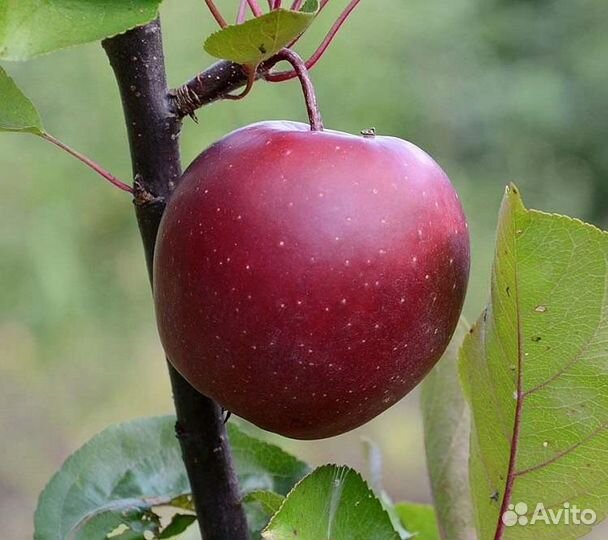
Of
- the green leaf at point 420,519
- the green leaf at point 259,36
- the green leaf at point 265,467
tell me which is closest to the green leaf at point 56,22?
the green leaf at point 259,36

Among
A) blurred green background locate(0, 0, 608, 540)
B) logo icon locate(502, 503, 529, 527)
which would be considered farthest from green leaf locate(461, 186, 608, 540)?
blurred green background locate(0, 0, 608, 540)

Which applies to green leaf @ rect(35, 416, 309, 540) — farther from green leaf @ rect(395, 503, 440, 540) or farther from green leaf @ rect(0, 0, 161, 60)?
green leaf @ rect(0, 0, 161, 60)

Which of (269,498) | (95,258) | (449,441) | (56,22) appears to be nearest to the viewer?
(56,22)

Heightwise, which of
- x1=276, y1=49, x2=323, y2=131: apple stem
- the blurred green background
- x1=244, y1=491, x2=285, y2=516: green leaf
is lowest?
the blurred green background

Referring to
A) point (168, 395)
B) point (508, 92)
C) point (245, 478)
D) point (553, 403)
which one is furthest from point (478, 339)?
point (508, 92)

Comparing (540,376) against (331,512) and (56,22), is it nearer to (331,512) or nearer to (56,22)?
(331,512)

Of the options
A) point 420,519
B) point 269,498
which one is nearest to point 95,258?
point 420,519
